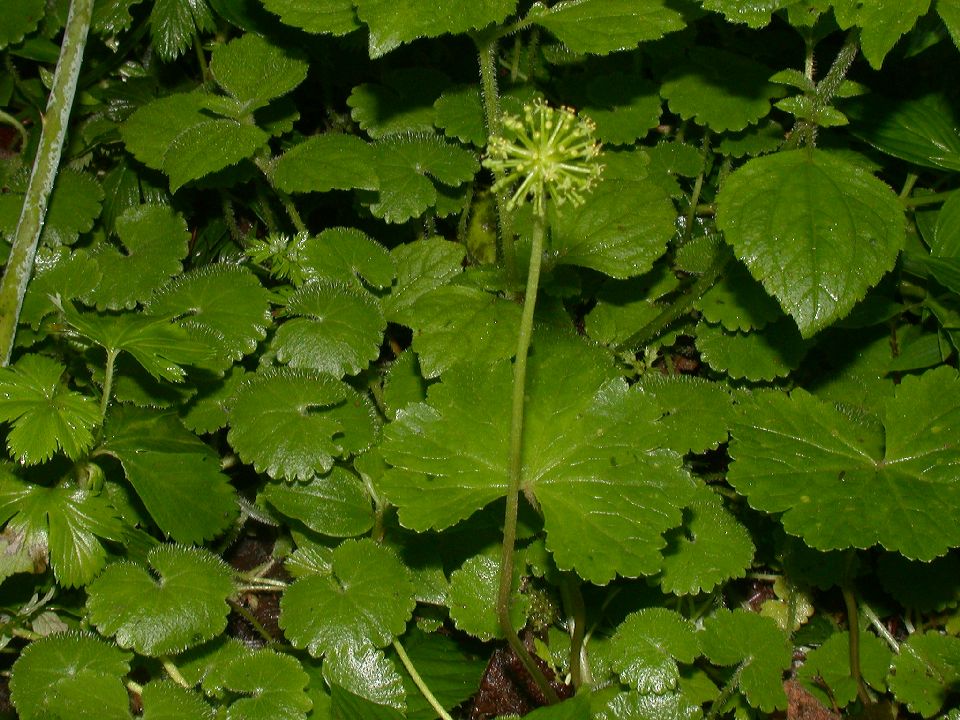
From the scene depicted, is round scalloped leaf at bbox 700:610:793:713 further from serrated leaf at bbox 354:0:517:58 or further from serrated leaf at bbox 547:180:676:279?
serrated leaf at bbox 354:0:517:58

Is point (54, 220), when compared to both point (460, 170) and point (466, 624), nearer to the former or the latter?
point (460, 170)

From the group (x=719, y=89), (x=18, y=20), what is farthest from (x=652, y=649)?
(x=18, y=20)

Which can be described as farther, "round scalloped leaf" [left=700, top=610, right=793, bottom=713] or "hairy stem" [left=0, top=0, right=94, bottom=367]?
"hairy stem" [left=0, top=0, right=94, bottom=367]

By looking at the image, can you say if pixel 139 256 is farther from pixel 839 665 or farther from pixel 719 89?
pixel 839 665

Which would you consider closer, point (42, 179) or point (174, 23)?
point (42, 179)

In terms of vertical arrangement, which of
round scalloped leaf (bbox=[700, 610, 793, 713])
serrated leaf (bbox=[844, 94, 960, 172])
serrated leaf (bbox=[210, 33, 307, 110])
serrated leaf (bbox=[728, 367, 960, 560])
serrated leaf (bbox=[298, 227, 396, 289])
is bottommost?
round scalloped leaf (bbox=[700, 610, 793, 713])

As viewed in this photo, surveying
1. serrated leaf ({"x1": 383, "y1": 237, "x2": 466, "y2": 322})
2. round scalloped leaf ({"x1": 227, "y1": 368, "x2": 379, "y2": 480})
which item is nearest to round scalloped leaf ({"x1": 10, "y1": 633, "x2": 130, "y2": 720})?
round scalloped leaf ({"x1": 227, "y1": 368, "x2": 379, "y2": 480})

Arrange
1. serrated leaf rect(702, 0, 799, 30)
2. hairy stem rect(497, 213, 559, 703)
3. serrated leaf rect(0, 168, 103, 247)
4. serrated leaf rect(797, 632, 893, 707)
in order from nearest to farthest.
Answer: hairy stem rect(497, 213, 559, 703), serrated leaf rect(702, 0, 799, 30), serrated leaf rect(797, 632, 893, 707), serrated leaf rect(0, 168, 103, 247)
